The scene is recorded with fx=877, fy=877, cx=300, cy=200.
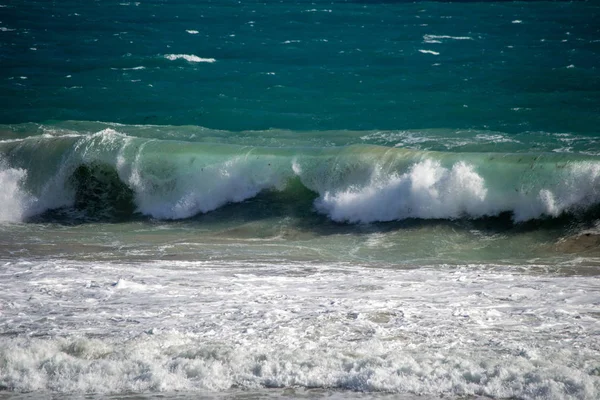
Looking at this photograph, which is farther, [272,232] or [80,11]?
[80,11]

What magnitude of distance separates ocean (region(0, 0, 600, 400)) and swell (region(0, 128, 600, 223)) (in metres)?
0.04

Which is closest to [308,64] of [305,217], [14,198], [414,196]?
[14,198]

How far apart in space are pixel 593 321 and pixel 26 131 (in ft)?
45.6

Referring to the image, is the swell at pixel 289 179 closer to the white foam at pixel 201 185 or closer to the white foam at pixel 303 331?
the white foam at pixel 201 185

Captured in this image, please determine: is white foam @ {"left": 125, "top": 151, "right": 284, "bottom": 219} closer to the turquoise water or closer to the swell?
the swell

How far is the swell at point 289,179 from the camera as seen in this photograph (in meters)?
12.3

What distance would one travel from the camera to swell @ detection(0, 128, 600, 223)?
12344 millimetres

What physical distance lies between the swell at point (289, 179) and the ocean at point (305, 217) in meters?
0.04

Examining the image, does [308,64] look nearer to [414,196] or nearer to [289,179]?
[289,179]

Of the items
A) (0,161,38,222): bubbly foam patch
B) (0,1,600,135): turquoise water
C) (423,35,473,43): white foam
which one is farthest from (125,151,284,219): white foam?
(423,35,473,43): white foam

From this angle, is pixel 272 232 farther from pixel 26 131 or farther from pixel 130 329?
pixel 26 131

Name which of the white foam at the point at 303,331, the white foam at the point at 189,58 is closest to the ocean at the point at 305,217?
the white foam at the point at 303,331

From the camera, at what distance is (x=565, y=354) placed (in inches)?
261

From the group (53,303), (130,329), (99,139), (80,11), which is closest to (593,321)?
(130,329)
